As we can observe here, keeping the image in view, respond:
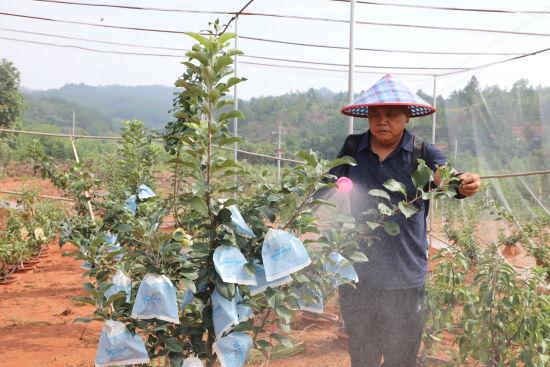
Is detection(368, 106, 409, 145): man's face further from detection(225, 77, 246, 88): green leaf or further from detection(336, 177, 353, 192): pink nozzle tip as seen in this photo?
detection(225, 77, 246, 88): green leaf

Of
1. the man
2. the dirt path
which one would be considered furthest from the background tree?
the man

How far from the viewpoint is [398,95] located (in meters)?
1.84

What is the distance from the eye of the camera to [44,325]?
13.3ft

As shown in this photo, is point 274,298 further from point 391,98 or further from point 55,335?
point 55,335

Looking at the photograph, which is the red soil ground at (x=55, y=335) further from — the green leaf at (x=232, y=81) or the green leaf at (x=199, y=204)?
the green leaf at (x=232, y=81)

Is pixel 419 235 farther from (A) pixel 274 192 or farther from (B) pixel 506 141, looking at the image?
(B) pixel 506 141

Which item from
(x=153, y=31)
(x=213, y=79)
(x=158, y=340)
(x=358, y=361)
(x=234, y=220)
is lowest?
(x=358, y=361)

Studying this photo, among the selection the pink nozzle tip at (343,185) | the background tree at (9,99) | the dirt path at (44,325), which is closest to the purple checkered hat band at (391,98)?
the pink nozzle tip at (343,185)

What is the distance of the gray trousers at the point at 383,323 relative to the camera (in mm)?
1955

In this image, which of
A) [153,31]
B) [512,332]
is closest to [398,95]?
[512,332]

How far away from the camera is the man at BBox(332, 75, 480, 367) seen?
1.89 m

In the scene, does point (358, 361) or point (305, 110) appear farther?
point (305, 110)

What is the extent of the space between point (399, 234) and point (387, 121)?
1.44 ft

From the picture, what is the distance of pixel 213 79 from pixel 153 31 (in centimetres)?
861
